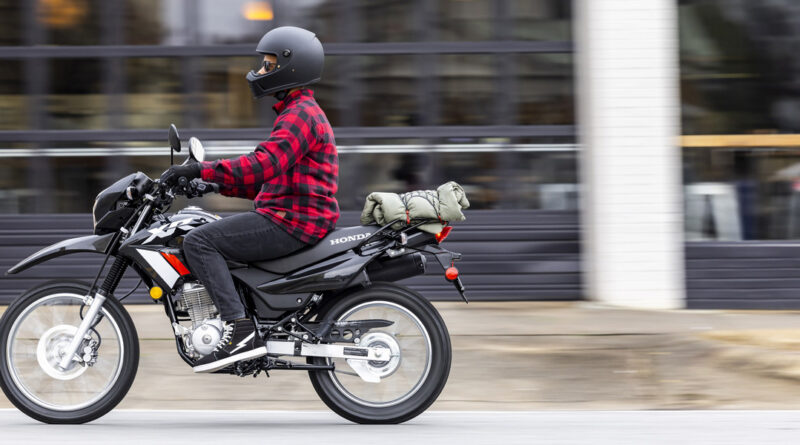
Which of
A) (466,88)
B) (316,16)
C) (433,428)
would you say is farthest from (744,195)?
(433,428)

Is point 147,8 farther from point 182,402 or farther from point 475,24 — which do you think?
point 182,402

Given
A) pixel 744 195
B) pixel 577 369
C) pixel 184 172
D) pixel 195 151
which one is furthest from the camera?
pixel 744 195

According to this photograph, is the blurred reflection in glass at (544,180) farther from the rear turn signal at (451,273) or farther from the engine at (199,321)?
the engine at (199,321)

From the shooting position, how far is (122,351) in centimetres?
525

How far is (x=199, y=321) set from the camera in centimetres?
525

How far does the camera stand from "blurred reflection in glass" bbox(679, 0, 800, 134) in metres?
9.40

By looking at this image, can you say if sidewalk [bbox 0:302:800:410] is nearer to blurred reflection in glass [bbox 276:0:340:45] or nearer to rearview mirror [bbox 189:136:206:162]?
rearview mirror [bbox 189:136:206:162]

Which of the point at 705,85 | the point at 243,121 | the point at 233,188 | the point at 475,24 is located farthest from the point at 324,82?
the point at 233,188

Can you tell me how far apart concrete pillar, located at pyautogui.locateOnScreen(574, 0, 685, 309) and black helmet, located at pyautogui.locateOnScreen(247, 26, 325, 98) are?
4498mm

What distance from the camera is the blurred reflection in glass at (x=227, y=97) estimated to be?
944 cm

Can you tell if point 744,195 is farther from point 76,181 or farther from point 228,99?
point 76,181

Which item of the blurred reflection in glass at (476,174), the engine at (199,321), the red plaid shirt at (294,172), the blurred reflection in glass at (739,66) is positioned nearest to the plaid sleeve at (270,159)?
the red plaid shirt at (294,172)

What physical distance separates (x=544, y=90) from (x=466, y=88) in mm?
726

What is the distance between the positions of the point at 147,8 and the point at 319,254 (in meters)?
5.08
